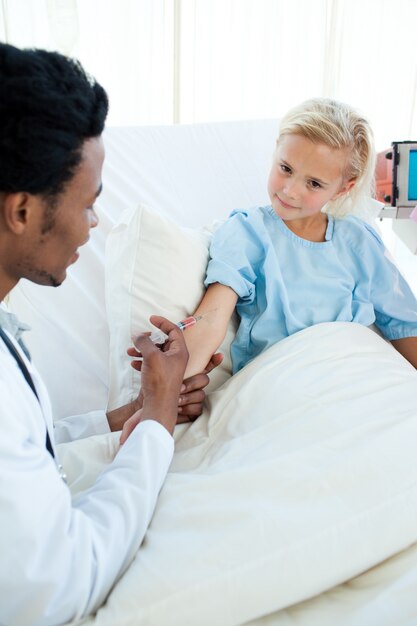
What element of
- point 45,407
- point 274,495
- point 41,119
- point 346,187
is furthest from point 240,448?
point 346,187

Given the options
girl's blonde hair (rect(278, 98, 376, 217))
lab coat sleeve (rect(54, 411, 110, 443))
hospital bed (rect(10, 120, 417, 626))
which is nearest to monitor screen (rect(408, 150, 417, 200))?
hospital bed (rect(10, 120, 417, 626))

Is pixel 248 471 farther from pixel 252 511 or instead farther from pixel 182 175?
pixel 182 175

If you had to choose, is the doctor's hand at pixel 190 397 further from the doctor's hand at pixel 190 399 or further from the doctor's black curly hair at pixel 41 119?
the doctor's black curly hair at pixel 41 119

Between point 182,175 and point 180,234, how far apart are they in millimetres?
529

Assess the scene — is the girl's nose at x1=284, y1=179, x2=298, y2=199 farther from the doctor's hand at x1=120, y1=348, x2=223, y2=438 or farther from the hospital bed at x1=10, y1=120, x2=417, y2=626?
the doctor's hand at x1=120, y1=348, x2=223, y2=438

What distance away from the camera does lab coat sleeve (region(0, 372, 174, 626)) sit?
62 cm

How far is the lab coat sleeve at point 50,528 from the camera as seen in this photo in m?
0.62

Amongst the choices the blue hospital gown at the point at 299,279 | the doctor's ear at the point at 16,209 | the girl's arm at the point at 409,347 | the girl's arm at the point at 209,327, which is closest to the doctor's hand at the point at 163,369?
the girl's arm at the point at 209,327

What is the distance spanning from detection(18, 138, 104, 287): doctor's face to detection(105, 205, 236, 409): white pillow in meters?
0.54

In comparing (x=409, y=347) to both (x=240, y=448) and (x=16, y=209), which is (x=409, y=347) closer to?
(x=240, y=448)

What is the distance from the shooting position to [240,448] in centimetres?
98

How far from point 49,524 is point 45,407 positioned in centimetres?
24

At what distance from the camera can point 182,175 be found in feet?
6.14

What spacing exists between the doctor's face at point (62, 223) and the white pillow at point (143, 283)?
543mm
